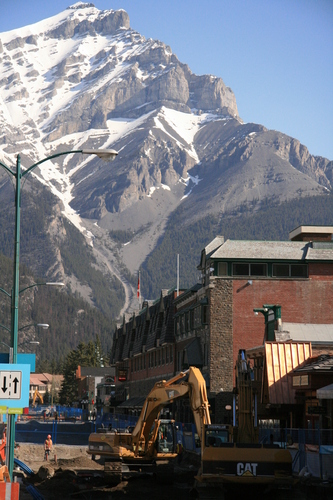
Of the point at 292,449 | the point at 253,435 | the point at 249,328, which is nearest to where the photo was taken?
the point at 253,435

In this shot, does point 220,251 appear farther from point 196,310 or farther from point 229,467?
point 229,467

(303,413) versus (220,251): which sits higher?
(220,251)

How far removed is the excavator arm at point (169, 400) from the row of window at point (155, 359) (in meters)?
44.6

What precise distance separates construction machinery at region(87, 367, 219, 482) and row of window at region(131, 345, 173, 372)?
44055 mm

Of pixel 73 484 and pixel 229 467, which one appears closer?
pixel 229 467

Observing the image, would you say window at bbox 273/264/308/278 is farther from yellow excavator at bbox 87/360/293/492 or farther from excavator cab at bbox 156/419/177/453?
excavator cab at bbox 156/419/177/453

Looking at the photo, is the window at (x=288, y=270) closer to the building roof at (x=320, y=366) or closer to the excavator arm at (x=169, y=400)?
the building roof at (x=320, y=366)

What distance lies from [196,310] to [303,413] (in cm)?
2642

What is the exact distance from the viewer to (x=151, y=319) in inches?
3664

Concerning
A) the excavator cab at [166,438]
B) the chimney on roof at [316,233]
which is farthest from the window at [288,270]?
the excavator cab at [166,438]

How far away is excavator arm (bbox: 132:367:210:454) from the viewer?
108ft

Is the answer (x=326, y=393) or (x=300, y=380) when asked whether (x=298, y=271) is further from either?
(x=326, y=393)

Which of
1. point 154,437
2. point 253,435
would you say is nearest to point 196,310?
point 154,437

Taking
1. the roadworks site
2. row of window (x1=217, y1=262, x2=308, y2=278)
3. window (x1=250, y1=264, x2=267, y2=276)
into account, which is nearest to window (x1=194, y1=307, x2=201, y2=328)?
row of window (x1=217, y1=262, x2=308, y2=278)
